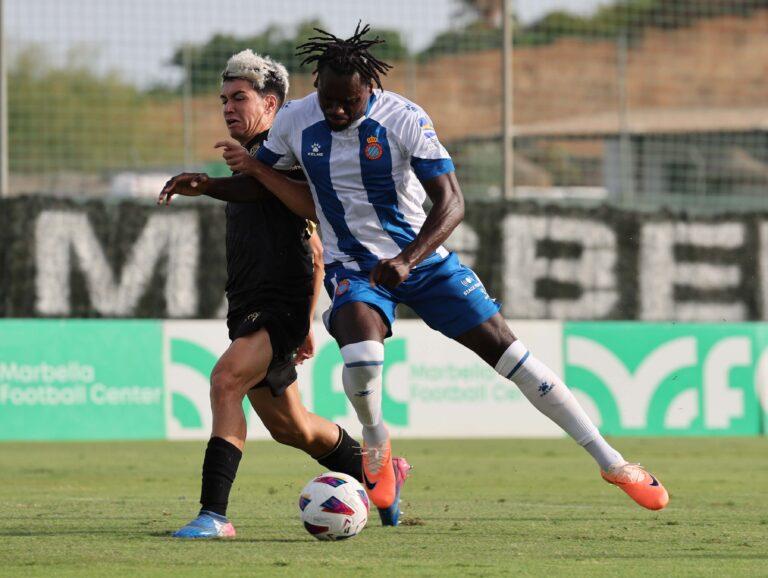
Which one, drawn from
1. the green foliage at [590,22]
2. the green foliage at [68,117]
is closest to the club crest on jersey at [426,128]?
the green foliage at [68,117]

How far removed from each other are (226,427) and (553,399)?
5.17 feet

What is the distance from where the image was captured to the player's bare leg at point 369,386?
678cm

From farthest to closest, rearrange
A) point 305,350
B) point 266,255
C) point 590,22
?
1. point 590,22
2. point 305,350
3. point 266,255

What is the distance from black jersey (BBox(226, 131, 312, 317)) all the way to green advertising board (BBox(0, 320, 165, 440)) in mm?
6476

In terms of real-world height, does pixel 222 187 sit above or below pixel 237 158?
below

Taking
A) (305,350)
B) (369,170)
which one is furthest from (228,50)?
(369,170)

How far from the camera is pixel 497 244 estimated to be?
16.3 meters

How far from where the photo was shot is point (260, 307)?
7.26 m

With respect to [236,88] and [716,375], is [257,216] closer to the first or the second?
[236,88]

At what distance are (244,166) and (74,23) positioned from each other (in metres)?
8.50

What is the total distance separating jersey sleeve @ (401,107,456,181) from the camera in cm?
688

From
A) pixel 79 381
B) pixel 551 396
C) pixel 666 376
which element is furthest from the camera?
pixel 666 376

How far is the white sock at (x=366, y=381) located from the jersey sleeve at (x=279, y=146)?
1.05 m

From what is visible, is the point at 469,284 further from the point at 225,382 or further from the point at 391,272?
the point at 225,382
